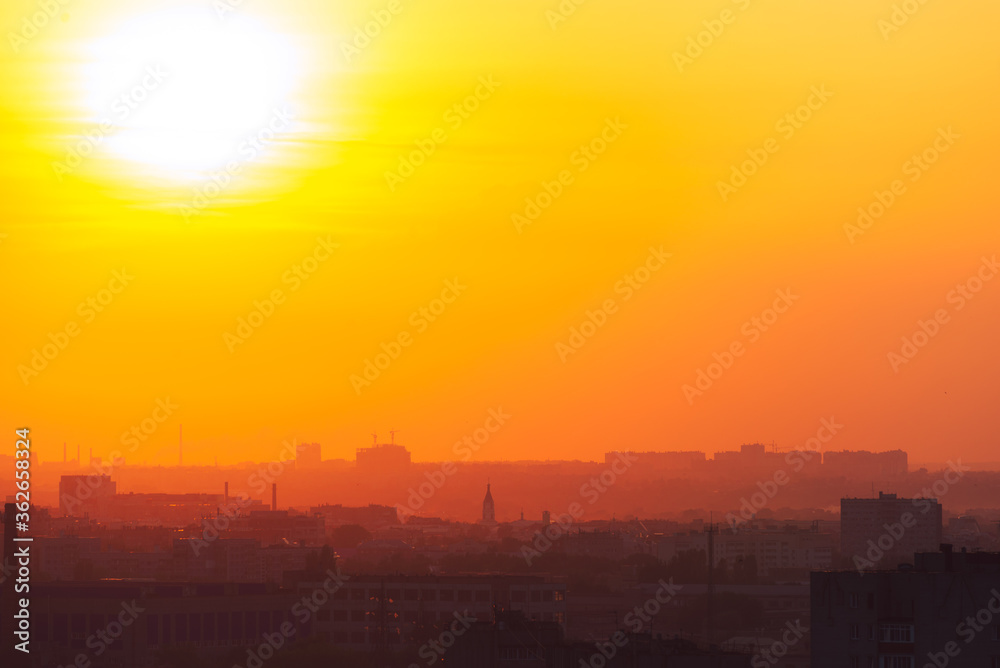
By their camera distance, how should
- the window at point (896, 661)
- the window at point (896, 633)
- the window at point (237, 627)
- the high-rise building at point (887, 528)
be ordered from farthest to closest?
the high-rise building at point (887, 528) < the window at point (237, 627) < the window at point (896, 633) < the window at point (896, 661)

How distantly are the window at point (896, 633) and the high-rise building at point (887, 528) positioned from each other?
72.2 m

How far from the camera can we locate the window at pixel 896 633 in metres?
24.8

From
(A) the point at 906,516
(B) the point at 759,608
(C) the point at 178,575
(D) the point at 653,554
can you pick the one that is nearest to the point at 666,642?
(B) the point at 759,608

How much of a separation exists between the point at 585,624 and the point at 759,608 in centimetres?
1173

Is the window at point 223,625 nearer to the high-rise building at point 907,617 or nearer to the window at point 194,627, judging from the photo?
the window at point 194,627

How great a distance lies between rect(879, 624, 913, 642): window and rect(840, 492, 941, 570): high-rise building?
72200 millimetres

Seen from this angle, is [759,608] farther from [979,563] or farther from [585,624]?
[979,563]

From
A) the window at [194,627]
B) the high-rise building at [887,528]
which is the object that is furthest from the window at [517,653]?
the high-rise building at [887,528]

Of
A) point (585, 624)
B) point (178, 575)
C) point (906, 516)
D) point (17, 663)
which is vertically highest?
point (906, 516)

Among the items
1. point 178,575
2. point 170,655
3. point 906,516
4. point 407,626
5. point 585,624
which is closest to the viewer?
point 170,655

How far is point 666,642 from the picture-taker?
30094 millimetres

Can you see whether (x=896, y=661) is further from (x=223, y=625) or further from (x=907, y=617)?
(x=223, y=625)

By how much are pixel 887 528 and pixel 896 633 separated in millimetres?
102891

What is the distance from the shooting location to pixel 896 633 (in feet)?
A: 81.4
